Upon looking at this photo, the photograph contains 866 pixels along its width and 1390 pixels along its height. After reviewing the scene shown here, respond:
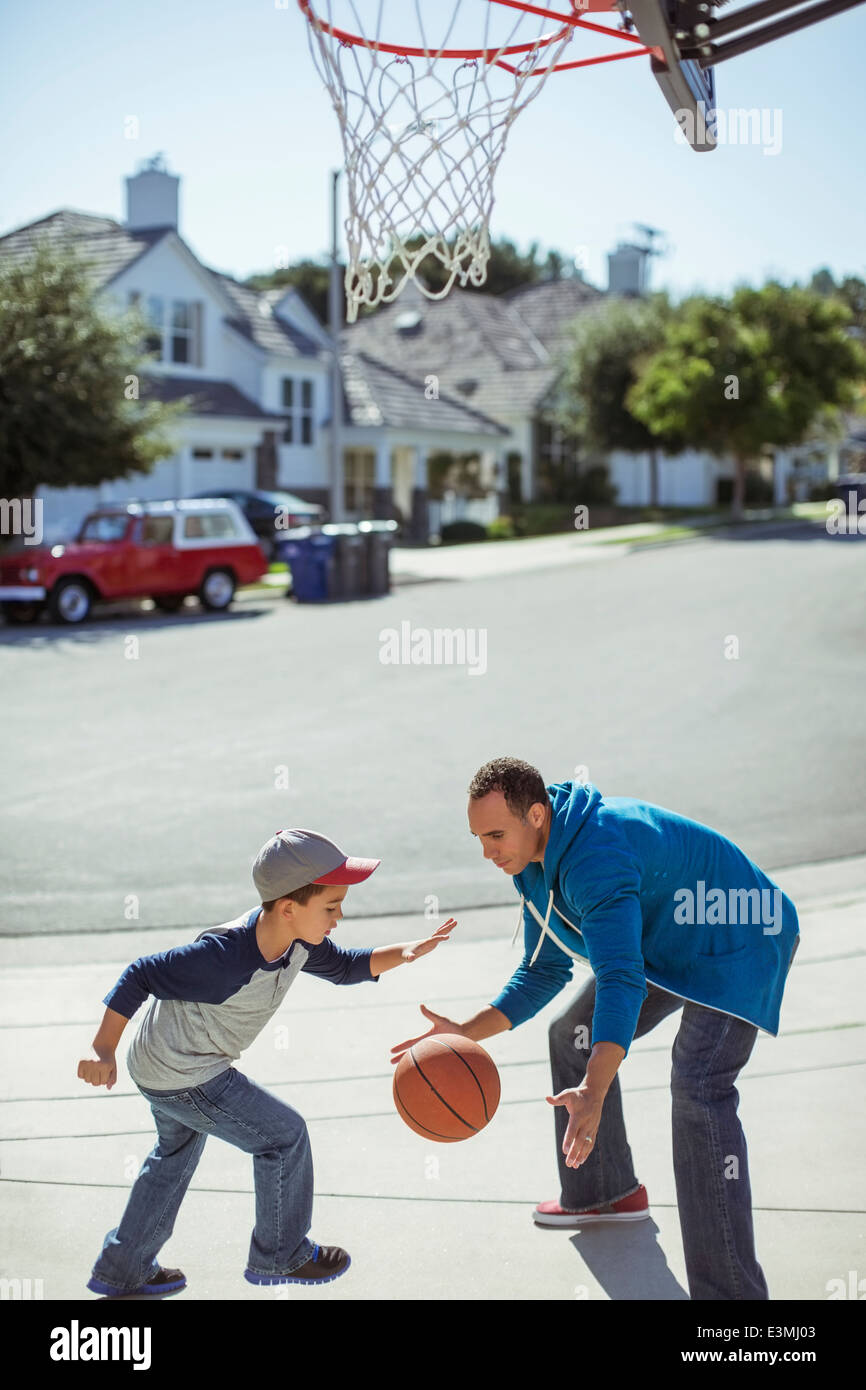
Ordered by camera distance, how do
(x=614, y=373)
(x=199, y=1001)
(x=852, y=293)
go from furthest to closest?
(x=852, y=293)
(x=614, y=373)
(x=199, y=1001)

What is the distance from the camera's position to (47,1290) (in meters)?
4.00

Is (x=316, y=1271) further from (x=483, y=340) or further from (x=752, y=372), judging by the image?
(x=483, y=340)

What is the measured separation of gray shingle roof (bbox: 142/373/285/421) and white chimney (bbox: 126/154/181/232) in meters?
4.49

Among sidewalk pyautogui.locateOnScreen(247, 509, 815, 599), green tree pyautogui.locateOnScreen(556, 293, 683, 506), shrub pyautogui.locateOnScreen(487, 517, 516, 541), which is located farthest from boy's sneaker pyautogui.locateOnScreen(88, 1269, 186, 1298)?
green tree pyautogui.locateOnScreen(556, 293, 683, 506)

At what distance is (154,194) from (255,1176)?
36080 millimetres

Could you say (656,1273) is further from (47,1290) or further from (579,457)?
(579,457)

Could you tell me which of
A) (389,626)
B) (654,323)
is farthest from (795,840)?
(654,323)

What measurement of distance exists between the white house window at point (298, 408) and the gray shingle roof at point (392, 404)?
4.12 ft

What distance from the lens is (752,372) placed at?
3775 cm

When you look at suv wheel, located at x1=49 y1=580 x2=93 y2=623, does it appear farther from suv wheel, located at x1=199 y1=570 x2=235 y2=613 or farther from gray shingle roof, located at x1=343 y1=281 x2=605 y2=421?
gray shingle roof, located at x1=343 y1=281 x2=605 y2=421

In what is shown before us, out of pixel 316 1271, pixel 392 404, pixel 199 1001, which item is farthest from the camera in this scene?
pixel 392 404

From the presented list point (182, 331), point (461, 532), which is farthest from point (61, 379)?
point (461, 532)

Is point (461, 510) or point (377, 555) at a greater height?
point (461, 510)
